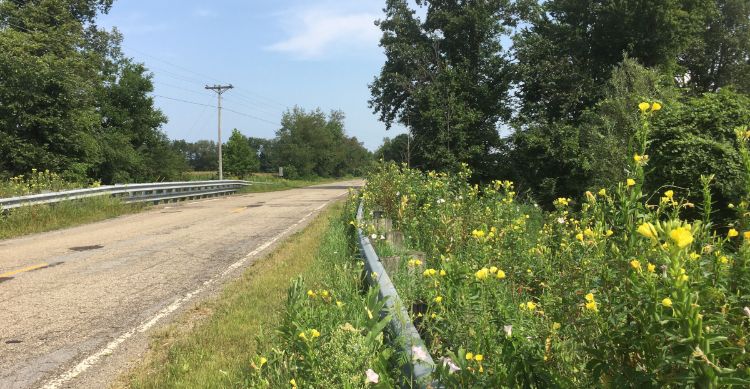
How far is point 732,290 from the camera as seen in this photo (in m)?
A: 2.00

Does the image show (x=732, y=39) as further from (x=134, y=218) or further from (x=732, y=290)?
(x=732, y=290)

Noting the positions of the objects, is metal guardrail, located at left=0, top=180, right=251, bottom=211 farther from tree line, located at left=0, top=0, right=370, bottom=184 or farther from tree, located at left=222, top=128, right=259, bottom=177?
tree, located at left=222, top=128, right=259, bottom=177

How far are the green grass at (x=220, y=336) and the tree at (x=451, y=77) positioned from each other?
2325 cm

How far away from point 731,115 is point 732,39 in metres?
27.5

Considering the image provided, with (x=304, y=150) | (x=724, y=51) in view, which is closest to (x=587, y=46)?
(x=724, y=51)

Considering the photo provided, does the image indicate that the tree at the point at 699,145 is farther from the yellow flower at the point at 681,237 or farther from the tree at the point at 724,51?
the tree at the point at 724,51

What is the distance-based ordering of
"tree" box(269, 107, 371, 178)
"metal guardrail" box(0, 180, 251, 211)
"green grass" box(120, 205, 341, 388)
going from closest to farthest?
"green grass" box(120, 205, 341, 388) → "metal guardrail" box(0, 180, 251, 211) → "tree" box(269, 107, 371, 178)

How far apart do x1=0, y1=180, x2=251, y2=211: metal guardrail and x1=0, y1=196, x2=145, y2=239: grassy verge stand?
0.64ft

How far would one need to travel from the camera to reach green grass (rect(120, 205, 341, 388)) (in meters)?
3.76

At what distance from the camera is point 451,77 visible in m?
30.2

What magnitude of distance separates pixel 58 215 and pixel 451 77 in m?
22.5

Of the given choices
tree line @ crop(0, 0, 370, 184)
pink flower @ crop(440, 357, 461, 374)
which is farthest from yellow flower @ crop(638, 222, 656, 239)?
tree line @ crop(0, 0, 370, 184)

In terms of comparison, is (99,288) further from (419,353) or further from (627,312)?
(627,312)

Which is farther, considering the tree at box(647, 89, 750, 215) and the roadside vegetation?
the tree at box(647, 89, 750, 215)
